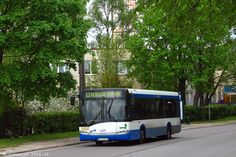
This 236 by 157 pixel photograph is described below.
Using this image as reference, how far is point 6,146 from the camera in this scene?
78.7 ft

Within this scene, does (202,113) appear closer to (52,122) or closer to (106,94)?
(52,122)

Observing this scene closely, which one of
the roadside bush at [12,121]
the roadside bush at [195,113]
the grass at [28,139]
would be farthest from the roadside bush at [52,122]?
the roadside bush at [195,113]

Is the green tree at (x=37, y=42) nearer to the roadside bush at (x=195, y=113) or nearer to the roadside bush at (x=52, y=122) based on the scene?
the roadside bush at (x=52, y=122)

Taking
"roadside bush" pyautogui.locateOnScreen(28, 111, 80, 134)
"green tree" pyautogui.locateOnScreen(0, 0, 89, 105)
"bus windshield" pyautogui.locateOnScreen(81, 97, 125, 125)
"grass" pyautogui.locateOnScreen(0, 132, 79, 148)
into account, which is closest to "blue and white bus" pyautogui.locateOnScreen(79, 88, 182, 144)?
"bus windshield" pyautogui.locateOnScreen(81, 97, 125, 125)

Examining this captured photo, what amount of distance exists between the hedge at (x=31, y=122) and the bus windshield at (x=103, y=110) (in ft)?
23.5

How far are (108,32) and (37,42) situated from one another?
48.0 m

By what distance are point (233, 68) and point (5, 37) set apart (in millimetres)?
35118

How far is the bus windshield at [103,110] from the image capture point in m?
23.2

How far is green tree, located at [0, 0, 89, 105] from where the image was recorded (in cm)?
2586

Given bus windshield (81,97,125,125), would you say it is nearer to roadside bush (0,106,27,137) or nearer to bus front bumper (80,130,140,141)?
bus front bumper (80,130,140,141)

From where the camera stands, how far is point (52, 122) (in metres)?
32.6

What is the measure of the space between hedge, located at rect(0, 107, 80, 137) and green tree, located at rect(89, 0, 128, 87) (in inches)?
818

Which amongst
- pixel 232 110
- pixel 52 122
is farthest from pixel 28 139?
pixel 232 110

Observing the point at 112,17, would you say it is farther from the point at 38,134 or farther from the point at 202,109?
the point at 38,134
